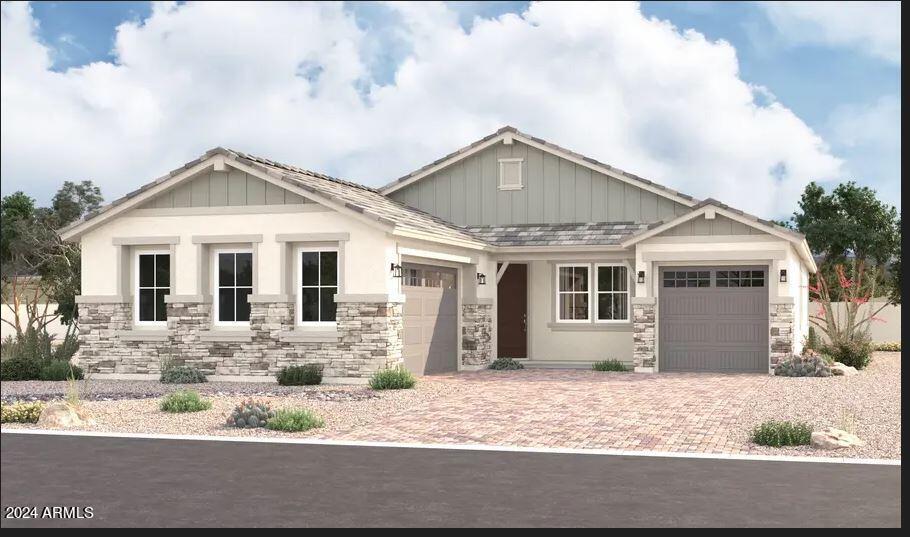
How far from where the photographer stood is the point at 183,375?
805 inches

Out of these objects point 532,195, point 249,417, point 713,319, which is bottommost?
point 249,417

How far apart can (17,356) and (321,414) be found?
35.0ft

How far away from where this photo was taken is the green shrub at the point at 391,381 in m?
18.4

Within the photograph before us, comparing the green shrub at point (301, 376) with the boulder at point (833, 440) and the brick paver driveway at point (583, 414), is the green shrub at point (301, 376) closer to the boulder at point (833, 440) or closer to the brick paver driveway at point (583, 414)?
the brick paver driveway at point (583, 414)

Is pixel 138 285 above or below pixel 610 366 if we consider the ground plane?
above

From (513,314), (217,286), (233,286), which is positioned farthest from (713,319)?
(217,286)

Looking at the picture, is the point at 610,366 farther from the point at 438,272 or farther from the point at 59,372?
the point at 59,372

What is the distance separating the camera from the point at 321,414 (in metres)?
14.9

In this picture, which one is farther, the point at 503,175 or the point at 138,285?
the point at 503,175

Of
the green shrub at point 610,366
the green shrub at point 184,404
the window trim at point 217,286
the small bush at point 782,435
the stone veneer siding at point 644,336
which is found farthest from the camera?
the green shrub at point 610,366

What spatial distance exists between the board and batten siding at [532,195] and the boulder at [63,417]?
13451 mm

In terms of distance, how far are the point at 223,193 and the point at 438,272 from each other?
16.2ft

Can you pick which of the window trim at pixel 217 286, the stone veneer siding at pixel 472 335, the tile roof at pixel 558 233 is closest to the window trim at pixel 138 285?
the window trim at pixel 217 286

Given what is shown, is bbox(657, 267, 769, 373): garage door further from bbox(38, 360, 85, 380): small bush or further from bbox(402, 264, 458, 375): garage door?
bbox(38, 360, 85, 380): small bush
